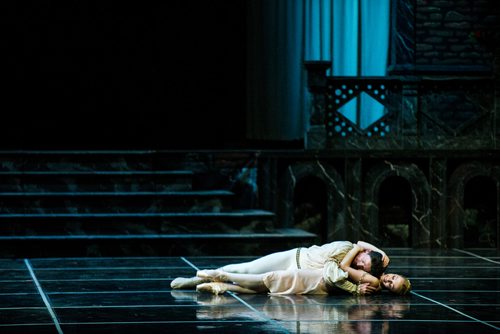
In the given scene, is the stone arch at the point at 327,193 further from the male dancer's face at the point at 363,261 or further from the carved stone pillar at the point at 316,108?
the male dancer's face at the point at 363,261

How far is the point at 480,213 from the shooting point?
1221cm

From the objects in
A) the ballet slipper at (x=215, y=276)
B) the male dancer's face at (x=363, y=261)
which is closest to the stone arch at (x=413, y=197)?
the male dancer's face at (x=363, y=261)

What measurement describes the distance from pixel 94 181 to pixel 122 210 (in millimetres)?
564

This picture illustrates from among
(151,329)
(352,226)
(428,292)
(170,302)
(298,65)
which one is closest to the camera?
(151,329)

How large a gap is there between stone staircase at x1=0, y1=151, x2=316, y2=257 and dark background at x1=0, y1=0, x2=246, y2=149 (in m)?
2.16

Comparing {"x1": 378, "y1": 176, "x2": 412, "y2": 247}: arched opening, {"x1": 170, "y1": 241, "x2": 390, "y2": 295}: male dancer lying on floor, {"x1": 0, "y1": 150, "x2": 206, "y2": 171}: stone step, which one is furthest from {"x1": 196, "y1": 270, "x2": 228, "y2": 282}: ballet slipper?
{"x1": 378, "y1": 176, "x2": 412, "y2": 247}: arched opening

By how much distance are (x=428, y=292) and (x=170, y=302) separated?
203cm

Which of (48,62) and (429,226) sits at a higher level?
(48,62)

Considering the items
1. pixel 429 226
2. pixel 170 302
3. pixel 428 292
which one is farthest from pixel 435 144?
pixel 170 302

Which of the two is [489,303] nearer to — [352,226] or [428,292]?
[428,292]

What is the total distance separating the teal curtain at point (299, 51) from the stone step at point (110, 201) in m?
2.54

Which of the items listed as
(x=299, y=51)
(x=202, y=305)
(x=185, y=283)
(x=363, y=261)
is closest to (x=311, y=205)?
(x=299, y=51)

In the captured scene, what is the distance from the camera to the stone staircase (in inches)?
402

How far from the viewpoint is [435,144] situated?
481 inches
